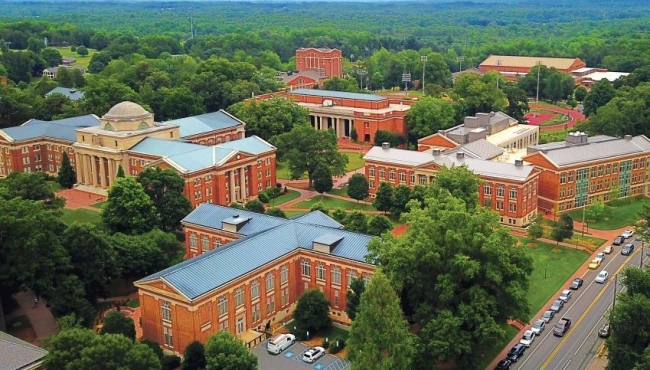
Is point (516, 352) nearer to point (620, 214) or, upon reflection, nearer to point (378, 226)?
point (378, 226)

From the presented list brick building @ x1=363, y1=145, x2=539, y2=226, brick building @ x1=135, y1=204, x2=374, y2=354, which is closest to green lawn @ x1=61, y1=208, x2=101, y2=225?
brick building @ x1=135, y1=204, x2=374, y2=354

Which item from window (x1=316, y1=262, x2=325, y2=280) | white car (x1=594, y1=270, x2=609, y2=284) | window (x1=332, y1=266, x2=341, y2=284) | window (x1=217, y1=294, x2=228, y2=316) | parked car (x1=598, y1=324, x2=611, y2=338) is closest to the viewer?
window (x1=217, y1=294, x2=228, y2=316)

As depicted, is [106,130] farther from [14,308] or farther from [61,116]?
[14,308]

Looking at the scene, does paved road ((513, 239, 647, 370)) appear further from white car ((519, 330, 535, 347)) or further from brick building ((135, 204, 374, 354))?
brick building ((135, 204, 374, 354))

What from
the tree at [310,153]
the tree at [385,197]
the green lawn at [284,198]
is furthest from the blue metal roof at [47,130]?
the tree at [385,197]

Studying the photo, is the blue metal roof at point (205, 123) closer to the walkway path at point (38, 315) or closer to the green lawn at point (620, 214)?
the walkway path at point (38, 315)

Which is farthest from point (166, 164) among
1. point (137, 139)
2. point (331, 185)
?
point (331, 185)

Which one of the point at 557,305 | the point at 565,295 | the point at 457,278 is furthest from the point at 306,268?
the point at 565,295
